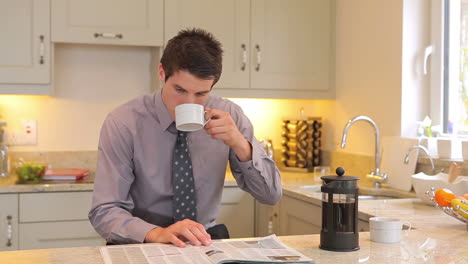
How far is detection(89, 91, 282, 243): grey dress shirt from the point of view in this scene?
77.2 inches

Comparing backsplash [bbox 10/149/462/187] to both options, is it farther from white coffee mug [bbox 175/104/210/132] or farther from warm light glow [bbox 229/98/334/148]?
white coffee mug [bbox 175/104/210/132]

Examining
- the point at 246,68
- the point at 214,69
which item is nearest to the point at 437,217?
the point at 214,69

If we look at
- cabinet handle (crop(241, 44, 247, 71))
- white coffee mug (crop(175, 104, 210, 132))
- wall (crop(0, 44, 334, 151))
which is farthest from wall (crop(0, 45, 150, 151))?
white coffee mug (crop(175, 104, 210, 132))

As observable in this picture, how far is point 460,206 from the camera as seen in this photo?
1.96m

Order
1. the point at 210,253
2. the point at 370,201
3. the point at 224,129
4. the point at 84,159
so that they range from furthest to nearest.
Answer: the point at 84,159 → the point at 370,201 → the point at 224,129 → the point at 210,253

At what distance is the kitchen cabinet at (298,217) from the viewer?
2891mm

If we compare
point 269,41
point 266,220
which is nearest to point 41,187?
point 266,220

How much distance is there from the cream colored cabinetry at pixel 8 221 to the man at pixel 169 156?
125 centimetres

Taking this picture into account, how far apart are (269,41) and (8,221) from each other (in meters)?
1.79

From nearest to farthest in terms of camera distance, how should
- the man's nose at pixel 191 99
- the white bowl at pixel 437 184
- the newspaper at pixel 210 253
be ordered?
the newspaper at pixel 210 253
the man's nose at pixel 191 99
the white bowl at pixel 437 184

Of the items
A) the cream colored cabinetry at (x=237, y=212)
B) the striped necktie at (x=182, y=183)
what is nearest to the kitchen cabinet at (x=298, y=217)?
the cream colored cabinetry at (x=237, y=212)

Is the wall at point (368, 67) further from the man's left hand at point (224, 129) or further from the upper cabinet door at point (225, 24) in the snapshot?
the man's left hand at point (224, 129)

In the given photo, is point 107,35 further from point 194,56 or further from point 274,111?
point 194,56

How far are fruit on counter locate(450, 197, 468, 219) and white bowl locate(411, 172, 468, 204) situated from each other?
0.48 metres
